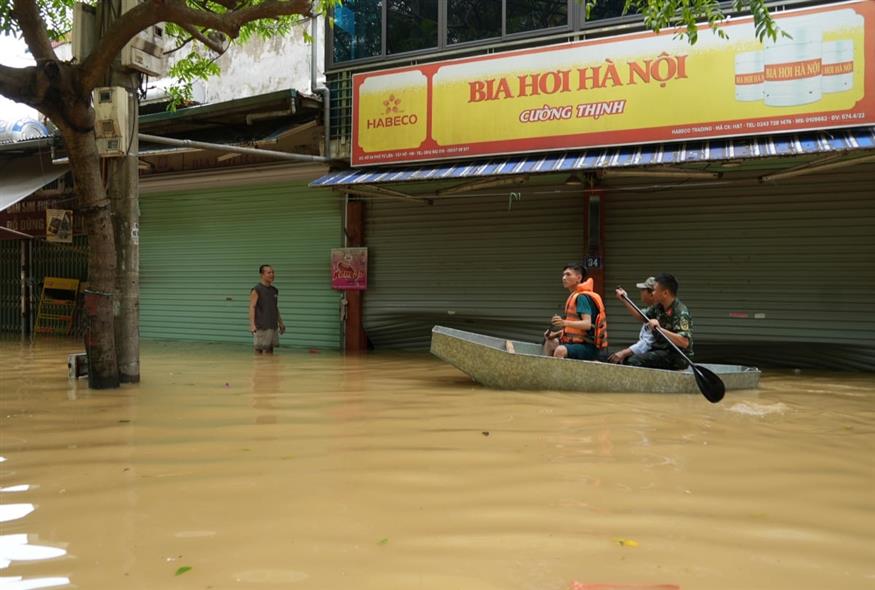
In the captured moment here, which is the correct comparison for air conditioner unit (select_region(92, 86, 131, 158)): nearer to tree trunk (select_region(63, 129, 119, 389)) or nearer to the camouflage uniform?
tree trunk (select_region(63, 129, 119, 389))

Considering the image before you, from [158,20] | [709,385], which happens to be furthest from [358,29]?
[709,385]

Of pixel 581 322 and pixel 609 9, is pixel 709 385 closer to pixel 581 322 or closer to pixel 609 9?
pixel 581 322

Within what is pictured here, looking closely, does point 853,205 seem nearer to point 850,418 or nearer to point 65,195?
point 850,418

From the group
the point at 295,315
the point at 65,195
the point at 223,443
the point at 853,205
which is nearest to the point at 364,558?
the point at 223,443

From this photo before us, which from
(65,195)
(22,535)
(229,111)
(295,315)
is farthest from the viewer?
(65,195)

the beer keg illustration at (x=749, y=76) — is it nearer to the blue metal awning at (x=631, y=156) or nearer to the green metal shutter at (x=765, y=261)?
the blue metal awning at (x=631, y=156)

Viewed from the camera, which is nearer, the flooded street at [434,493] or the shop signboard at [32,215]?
the flooded street at [434,493]

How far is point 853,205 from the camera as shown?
29.8ft

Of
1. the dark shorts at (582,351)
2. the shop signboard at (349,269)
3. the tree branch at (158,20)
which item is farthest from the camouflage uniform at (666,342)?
the shop signboard at (349,269)

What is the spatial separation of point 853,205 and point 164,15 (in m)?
8.20

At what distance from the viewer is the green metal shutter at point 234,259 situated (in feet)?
42.1

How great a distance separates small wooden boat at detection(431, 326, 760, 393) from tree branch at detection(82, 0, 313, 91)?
11.5ft

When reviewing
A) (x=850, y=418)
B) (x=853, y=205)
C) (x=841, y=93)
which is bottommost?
(x=850, y=418)

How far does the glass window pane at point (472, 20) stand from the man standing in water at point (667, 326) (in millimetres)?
5462
